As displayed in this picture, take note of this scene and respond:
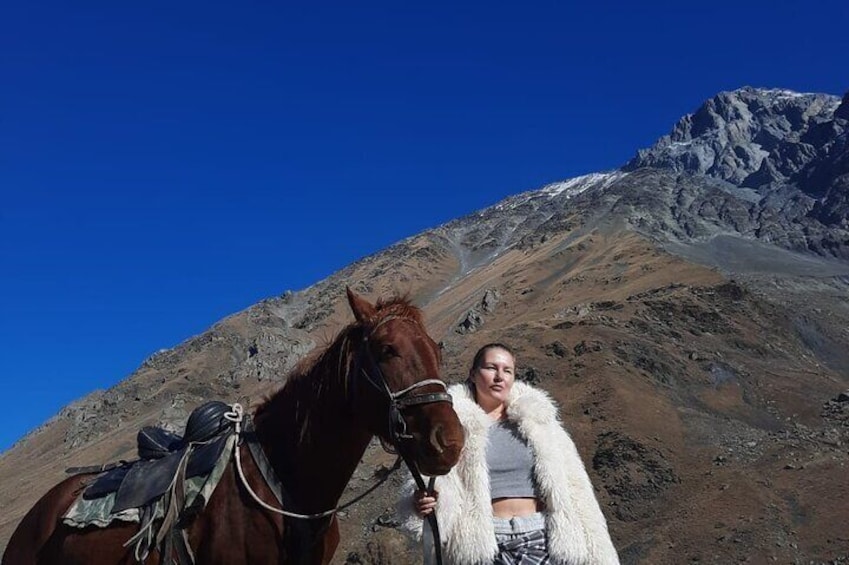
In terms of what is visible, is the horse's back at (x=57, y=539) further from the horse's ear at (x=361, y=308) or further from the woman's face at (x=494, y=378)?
the woman's face at (x=494, y=378)

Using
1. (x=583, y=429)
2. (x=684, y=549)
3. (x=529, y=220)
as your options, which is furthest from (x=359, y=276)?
(x=684, y=549)

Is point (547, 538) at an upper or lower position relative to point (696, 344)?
upper

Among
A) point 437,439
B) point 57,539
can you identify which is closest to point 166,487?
point 57,539

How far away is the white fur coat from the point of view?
4.52m

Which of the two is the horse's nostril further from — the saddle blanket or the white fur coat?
the saddle blanket

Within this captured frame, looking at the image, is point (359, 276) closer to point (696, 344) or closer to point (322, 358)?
point (696, 344)

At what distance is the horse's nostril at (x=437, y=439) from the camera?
12.2 feet

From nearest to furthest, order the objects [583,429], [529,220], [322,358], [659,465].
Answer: [322,358] < [659,465] < [583,429] < [529,220]

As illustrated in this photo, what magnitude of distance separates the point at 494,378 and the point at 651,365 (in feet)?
146

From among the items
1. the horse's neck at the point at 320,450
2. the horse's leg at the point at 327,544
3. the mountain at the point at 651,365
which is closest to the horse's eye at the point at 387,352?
the horse's neck at the point at 320,450

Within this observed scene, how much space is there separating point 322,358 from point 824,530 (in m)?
29.0

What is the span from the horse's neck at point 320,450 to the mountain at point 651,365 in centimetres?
65

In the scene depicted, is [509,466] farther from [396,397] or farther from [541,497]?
[396,397]

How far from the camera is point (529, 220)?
18162 cm
